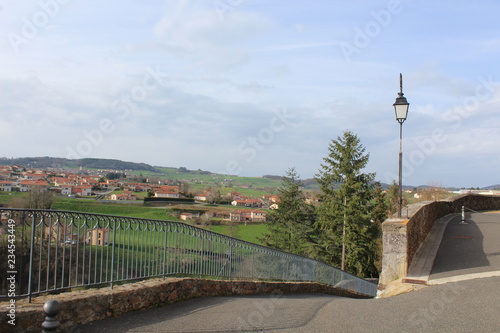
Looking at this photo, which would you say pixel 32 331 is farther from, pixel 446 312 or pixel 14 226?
pixel 446 312

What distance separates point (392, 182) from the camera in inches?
2304

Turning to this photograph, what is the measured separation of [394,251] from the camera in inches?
396

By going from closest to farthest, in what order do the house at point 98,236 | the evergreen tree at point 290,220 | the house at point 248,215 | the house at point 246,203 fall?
1. the house at point 98,236
2. the evergreen tree at point 290,220
3. the house at point 248,215
4. the house at point 246,203

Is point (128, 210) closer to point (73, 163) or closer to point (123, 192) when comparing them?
point (123, 192)

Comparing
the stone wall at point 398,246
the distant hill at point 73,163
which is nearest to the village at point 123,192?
the distant hill at point 73,163

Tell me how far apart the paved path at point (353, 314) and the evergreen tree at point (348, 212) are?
88.4ft

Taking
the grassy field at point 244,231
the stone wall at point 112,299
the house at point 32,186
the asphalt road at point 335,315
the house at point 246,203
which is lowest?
the grassy field at point 244,231

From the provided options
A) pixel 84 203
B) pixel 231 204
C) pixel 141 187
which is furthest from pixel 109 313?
pixel 231 204

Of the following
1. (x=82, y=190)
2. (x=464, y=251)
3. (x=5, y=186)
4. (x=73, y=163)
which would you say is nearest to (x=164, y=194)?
(x=82, y=190)

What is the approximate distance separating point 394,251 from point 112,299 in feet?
23.9

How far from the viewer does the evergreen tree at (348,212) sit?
36031 millimetres

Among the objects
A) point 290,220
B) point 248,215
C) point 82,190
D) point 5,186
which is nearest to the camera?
point 5,186

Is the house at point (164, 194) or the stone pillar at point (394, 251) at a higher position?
the stone pillar at point (394, 251)

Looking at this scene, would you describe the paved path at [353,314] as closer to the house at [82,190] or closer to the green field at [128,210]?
the green field at [128,210]
